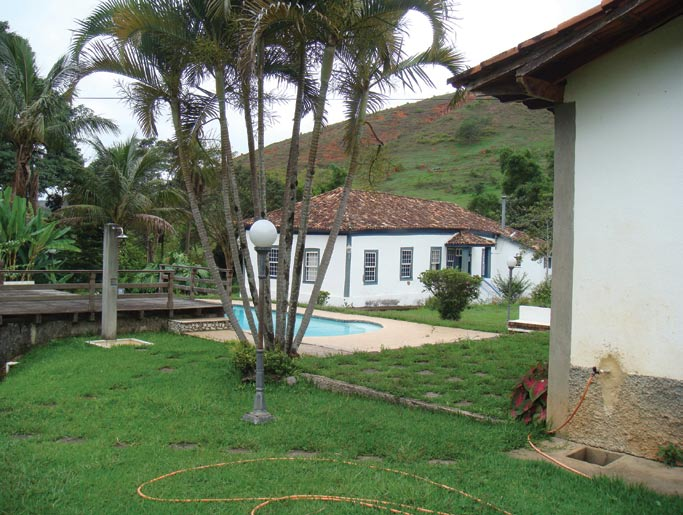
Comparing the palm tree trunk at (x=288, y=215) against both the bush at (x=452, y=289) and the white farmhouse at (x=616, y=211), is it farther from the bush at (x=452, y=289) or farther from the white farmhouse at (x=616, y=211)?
the bush at (x=452, y=289)

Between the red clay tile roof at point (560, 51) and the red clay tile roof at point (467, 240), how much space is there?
2082 centimetres

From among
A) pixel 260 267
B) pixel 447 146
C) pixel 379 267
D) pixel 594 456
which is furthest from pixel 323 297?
pixel 447 146

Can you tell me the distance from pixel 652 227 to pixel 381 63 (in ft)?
17.6

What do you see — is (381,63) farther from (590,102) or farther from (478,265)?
(478,265)

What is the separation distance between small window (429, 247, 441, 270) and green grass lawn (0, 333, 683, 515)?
18543 mm

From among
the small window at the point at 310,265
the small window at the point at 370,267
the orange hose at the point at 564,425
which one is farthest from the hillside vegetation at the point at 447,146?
the orange hose at the point at 564,425

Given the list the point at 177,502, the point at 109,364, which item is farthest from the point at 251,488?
the point at 109,364

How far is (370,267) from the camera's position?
24.9m

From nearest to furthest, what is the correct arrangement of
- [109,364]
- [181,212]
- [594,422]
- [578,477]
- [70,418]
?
1. [578,477]
2. [594,422]
3. [70,418]
4. [109,364]
5. [181,212]

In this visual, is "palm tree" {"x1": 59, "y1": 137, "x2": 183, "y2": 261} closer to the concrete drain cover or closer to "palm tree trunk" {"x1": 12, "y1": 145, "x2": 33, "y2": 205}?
"palm tree trunk" {"x1": 12, "y1": 145, "x2": 33, "y2": 205}

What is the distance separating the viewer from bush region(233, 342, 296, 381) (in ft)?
28.9

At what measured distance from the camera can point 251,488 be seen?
15.8 ft

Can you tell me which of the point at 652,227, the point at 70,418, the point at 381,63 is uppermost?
the point at 381,63

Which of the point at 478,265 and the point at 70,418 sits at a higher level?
the point at 478,265
